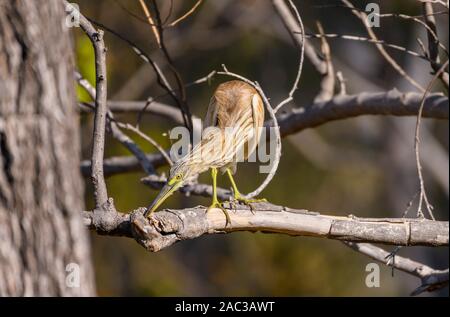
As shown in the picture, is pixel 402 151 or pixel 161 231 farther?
pixel 402 151

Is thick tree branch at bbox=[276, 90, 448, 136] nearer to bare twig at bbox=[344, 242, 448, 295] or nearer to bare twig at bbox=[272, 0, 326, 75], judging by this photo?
bare twig at bbox=[272, 0, 326, 75]

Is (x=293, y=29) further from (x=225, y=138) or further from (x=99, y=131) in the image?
(x=99, y=131)

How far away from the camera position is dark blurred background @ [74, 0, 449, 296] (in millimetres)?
10438

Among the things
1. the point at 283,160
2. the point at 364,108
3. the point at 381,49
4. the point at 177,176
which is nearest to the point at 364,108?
the point at 364,108

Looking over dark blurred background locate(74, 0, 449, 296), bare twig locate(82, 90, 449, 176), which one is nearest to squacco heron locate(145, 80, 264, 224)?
bare twig locate(82, 90, 449, 176)

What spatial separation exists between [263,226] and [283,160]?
9.67 m

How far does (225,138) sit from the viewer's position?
4027mm

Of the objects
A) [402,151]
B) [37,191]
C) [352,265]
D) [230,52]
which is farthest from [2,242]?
[352,265]

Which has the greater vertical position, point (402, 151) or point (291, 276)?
point (402, 151)
